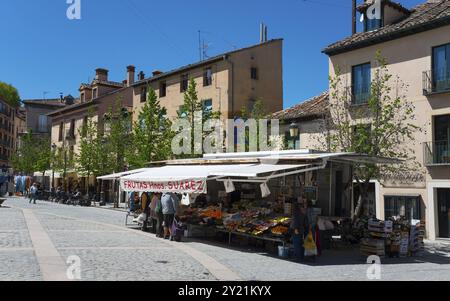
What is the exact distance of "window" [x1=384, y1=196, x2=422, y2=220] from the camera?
67.5 feet

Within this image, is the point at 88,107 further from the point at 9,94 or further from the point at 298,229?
the point at 9,94

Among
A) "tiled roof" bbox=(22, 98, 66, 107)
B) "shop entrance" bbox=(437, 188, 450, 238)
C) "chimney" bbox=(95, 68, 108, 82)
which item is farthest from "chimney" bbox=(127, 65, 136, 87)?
"shop entrance" bbox=(437, 188, 450, 238)

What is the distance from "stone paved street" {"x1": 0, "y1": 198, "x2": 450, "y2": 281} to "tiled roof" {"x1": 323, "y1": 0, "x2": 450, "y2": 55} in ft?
32.0

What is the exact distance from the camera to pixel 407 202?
21125 millimetres

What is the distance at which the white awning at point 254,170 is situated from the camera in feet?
42.6

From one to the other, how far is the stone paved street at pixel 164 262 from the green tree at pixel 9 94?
2868 inches

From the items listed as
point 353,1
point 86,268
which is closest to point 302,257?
point 86,268

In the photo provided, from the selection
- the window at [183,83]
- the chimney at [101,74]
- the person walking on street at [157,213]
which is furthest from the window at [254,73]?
the chimney at [101,74]

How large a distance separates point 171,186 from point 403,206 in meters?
11.0

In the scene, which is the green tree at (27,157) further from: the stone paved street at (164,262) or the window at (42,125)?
the stone paved street at (164,262)

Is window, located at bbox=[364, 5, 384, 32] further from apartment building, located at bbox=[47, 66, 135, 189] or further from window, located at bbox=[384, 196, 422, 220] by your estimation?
apartment building, located at bbox=[47, 66, 135, 189]

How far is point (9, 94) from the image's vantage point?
82.9 m

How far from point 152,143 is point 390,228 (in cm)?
1985
